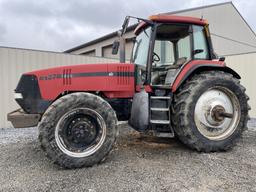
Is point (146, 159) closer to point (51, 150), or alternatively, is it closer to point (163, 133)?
point (163, 133)

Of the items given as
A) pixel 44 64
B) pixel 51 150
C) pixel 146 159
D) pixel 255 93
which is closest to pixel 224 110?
pixel 146 159

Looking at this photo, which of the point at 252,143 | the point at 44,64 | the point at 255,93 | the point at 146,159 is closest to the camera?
the point at 146,159

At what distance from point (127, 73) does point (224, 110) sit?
167cm

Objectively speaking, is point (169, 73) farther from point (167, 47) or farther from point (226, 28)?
point (226, 28)

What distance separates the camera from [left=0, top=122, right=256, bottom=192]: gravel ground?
2.77 m

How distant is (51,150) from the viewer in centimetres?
318

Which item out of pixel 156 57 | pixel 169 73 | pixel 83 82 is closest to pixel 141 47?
pixel 156 57

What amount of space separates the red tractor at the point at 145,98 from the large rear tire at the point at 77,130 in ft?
0.04

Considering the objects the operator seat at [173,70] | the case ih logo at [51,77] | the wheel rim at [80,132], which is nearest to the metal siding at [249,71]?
the operator seat at [173,70]

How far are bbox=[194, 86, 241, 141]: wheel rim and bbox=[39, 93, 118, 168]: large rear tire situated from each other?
1.44 metres

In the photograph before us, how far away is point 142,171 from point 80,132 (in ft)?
3.15

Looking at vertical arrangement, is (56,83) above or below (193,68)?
below

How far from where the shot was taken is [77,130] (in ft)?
11.1

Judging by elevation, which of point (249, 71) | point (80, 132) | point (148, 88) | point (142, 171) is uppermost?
point (249, 71)
